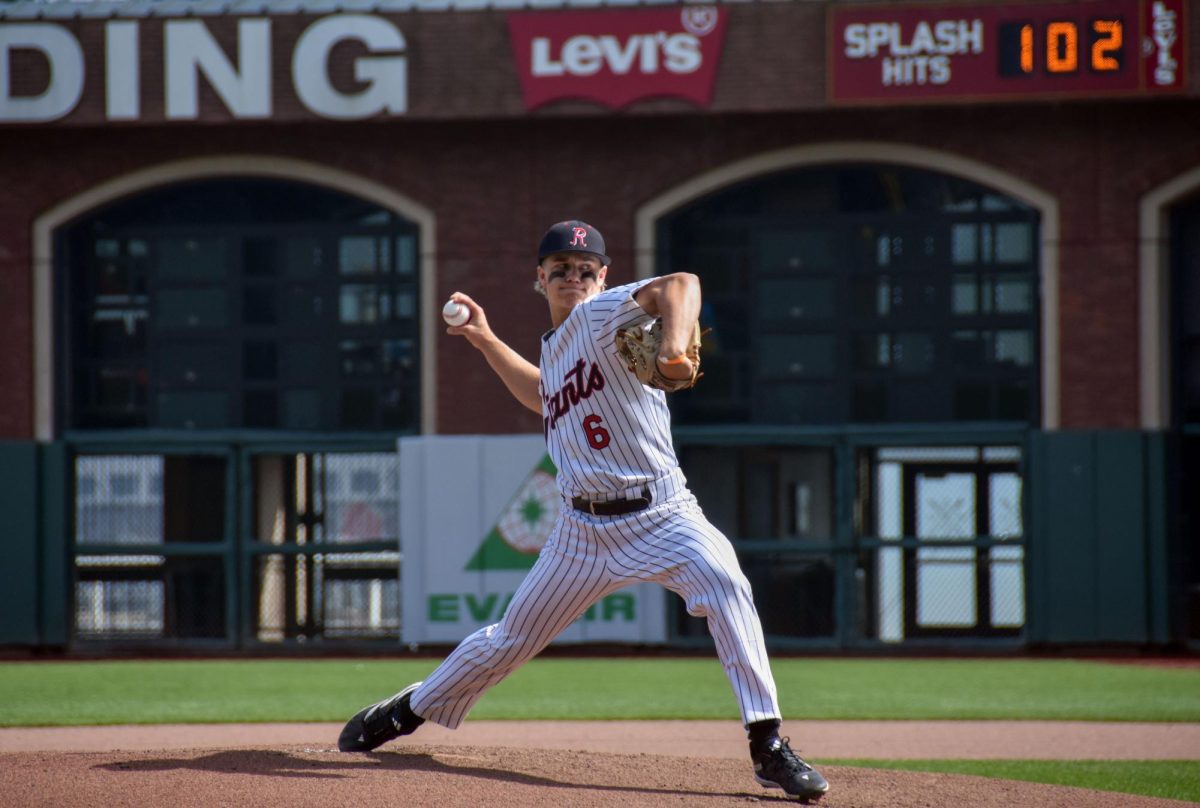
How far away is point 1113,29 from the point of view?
1391 cm

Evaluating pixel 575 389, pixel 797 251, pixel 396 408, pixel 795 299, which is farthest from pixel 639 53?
pixel 575 389

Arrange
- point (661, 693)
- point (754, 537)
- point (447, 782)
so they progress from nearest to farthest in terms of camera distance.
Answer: point (447, 782) < point (661, 693) < point (754, 537)

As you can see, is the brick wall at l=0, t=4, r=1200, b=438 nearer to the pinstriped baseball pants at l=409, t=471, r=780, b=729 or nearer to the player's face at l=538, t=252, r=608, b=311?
the player's face at l=538, t=252, r=608, b=311

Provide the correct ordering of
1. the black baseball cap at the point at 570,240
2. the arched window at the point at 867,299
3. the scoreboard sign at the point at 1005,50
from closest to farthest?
the black baseball cap at the point at 570,240
the scoreboard sign at the point at 1005,50
the arched window at the point at 867,299

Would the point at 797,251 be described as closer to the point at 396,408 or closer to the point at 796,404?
the point at 796,404

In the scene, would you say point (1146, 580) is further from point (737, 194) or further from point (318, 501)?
point (318, 501)

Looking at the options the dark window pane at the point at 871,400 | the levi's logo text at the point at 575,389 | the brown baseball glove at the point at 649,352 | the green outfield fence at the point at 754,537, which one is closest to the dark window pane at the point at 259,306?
the green outfield fence at the point at 754,537

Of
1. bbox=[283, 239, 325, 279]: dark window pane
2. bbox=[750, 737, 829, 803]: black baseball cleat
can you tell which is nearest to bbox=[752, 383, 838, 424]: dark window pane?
bbox=[283, 239, 325, 279]: dark window pane

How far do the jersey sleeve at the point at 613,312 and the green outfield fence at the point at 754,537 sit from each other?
966cm

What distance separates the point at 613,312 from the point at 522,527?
958 cm

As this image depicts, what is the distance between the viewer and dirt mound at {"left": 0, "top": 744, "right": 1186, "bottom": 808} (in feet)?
15.8

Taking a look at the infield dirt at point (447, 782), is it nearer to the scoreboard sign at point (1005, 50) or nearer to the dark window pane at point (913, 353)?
the dark window pane at point (913, 353)

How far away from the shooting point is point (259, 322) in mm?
15406

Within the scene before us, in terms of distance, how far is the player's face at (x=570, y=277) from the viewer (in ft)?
18.0
